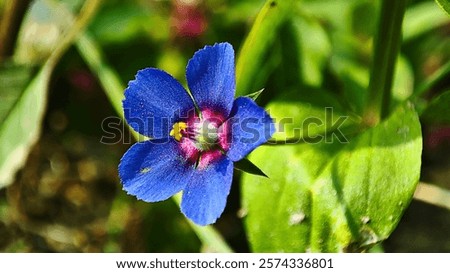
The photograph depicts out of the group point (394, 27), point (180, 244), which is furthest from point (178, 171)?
point (180, 244)

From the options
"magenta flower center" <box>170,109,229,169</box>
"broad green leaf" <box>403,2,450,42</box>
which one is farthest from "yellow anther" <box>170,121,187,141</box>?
"broad green leaf" <box>403,2,450,42</box>

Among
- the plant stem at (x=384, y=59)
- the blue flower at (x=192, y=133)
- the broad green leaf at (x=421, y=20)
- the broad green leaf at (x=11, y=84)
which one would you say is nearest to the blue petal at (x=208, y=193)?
the blue flower at (x=192, y=133)

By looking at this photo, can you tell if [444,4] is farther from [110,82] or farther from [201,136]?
[110,82]

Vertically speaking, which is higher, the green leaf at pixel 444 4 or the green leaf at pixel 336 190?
the green leaf at pixel 444 4

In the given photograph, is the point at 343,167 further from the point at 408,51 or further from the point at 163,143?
the point at 408,51

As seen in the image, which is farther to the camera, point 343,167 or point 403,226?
point 403,226

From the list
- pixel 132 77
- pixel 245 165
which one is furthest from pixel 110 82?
pixel 245 165

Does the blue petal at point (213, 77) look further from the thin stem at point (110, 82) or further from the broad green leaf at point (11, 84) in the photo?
the broad green leaf at point (11, 84)
